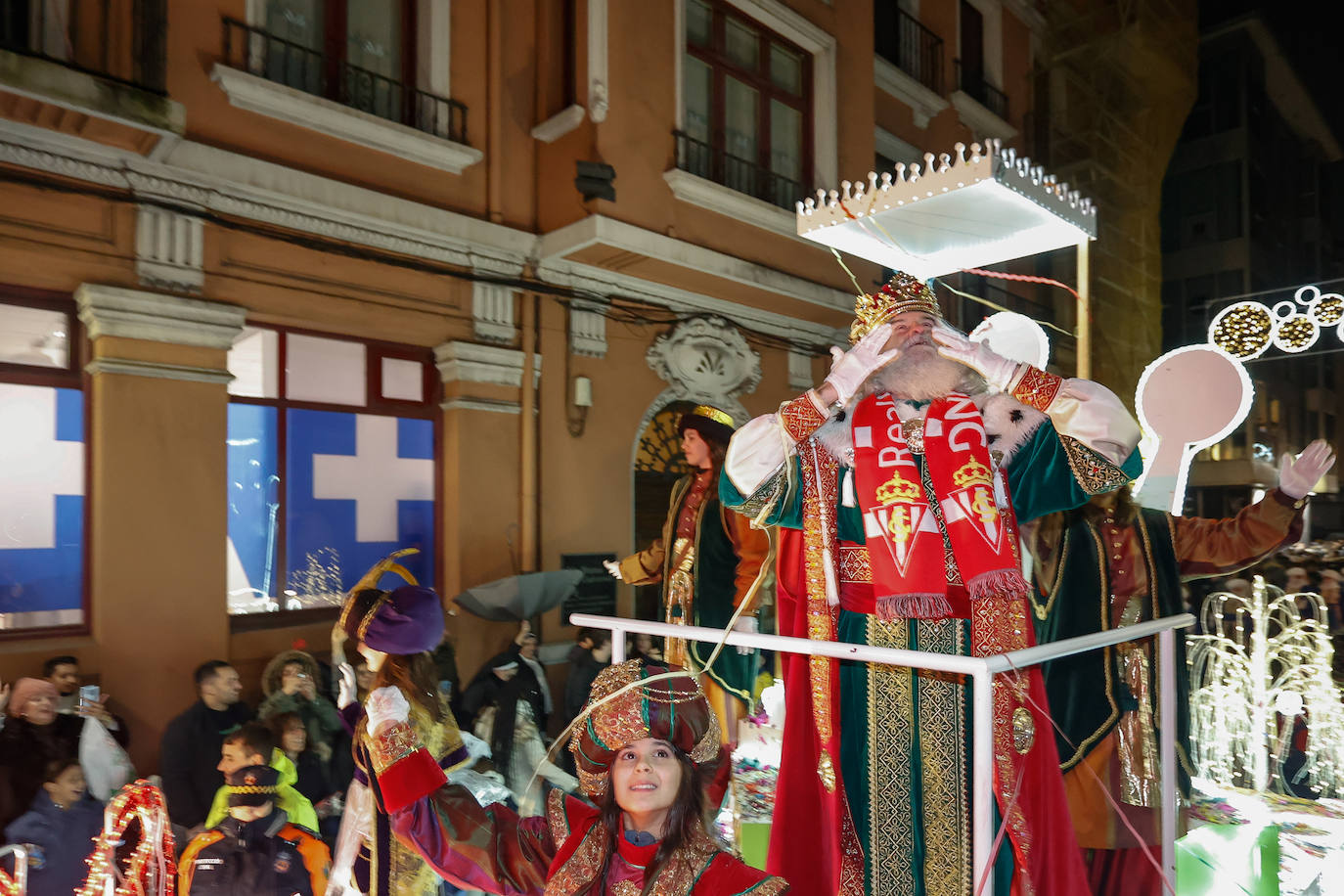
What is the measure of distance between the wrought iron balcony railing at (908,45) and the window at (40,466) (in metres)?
8.30

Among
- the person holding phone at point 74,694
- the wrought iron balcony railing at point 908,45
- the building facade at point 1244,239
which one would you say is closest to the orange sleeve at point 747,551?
the person holding phone at point 74,694

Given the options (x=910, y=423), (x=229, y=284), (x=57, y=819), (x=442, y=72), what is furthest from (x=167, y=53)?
(x=910, y=423)

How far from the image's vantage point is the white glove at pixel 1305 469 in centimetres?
294

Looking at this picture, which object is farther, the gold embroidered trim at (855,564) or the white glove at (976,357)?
the gold embroidered trim at (855,564)

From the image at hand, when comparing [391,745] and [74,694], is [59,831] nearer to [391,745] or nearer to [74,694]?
[74,694]

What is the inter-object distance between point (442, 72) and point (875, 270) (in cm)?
465

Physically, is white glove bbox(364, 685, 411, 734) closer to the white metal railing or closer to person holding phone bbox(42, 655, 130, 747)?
the white metal railing

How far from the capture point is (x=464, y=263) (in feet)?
20.5

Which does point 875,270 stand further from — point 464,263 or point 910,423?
point 910,423

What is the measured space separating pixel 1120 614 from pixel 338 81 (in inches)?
219

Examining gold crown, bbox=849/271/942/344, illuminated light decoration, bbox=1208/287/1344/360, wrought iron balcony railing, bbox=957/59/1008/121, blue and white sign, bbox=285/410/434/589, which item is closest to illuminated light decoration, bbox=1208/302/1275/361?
illuminated light decoration, bbox=1208/287/1344/360

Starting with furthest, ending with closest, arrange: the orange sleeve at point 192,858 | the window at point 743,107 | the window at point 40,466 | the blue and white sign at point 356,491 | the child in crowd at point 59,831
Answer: the window at point 743,107 < the blue and white sign at point 356,491 < the window at point 40,466 < the child in crowd at point 59,831 < the orange sleeve at point 192,858

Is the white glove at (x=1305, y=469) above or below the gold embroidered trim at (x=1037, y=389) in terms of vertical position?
below

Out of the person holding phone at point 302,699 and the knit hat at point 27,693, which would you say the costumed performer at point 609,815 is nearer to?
the person holding phone at point 302,699
